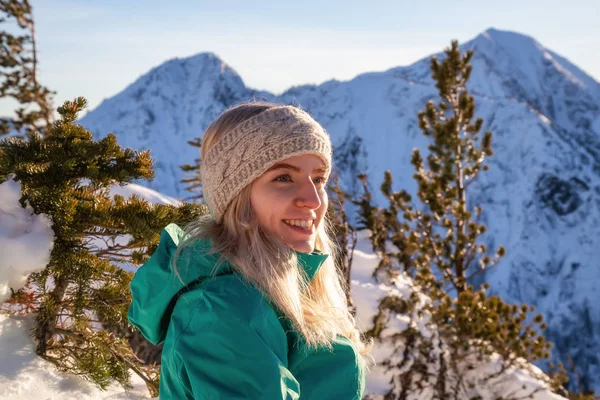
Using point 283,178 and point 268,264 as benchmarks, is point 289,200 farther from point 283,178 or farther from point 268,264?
point 268,264

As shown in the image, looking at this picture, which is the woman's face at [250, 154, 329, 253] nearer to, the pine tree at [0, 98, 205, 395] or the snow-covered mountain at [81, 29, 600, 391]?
the pine tree at [0, 98, 205, 395]

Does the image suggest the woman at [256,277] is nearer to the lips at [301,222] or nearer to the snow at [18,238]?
the lips at [301,222]

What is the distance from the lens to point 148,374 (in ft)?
10.4

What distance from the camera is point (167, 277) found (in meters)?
1.57

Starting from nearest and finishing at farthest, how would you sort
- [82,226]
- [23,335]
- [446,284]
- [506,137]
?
[82,226] < [23,335] < [446,284] < [506,137]

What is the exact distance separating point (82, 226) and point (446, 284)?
19.7 feet

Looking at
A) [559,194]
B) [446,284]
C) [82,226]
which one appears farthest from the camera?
[559,194]

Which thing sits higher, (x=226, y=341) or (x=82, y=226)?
Result: (x=226, y=341)

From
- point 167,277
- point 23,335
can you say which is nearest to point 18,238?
point 23,335

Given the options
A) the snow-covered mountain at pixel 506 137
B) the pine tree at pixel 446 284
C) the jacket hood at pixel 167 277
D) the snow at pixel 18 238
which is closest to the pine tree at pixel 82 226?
the snow at pixel 18 238

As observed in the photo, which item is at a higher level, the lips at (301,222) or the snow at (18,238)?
the lips at (301,222)

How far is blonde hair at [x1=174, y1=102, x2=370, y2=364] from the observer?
59.0 inches

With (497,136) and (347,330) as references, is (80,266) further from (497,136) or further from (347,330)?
(497,136)

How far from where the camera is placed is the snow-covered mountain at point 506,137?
93.8m
